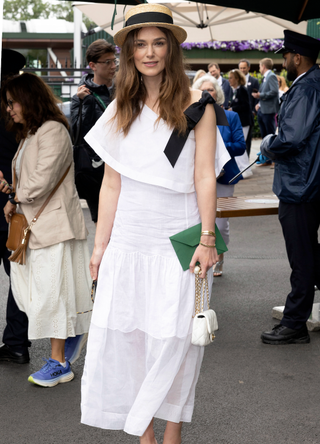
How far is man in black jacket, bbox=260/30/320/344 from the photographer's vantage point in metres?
4.21

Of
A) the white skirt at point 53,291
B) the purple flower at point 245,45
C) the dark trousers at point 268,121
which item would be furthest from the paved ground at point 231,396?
the purple flower at point 245,45

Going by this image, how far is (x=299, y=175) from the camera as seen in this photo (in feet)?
14.1

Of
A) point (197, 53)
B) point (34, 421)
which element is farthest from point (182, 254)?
point (197, 53)

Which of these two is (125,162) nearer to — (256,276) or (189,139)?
(189,139)

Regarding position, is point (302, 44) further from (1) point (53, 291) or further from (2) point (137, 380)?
(2) point (137, 380)

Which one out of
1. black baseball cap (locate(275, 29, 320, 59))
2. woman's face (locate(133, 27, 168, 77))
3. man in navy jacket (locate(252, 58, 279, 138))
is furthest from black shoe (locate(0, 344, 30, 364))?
man in navy jacket (locate(252, 58, 279, 138))

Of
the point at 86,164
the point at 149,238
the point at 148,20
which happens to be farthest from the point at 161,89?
the point at 86,164

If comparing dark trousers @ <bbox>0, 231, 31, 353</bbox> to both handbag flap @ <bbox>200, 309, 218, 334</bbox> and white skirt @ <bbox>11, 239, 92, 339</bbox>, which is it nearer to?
white skirt @ <bbox>11, 239, 92, 339</bbox>

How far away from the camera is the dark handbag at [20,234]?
12.2 ft

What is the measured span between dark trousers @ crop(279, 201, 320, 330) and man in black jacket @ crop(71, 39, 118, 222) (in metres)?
1.69

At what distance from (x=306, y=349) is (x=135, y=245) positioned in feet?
7.67

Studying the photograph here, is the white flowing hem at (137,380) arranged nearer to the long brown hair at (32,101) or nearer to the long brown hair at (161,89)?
the long brown hair at (161,89)

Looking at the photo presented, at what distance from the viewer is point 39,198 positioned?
3.73 meters

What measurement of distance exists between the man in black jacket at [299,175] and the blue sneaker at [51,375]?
1606 mm
